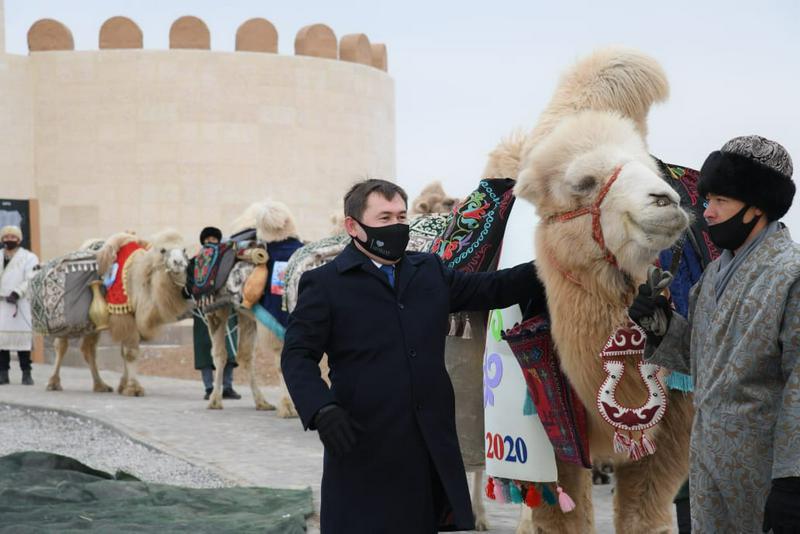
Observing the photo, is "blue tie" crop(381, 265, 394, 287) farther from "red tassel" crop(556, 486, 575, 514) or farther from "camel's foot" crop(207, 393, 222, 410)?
"camel's foot" crop(207, 393, 222, 410)

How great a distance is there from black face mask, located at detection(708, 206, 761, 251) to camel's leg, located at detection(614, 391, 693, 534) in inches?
34.6

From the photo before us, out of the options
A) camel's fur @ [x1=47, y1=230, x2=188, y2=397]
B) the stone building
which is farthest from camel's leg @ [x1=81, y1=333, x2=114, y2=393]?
the stone building

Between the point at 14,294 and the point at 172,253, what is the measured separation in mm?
2927

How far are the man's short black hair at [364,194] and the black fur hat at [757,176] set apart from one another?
3.03 feet

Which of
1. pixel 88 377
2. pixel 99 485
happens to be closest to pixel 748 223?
pixel 99 485

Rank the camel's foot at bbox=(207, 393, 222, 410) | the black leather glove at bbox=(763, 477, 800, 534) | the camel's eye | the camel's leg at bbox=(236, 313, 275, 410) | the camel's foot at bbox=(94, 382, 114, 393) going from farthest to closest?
1. the camel's foot at bbox=(94, 382, 114, 393)
2. the camel's leg at bbox=(236, 313, 275, 410)
3. the camel's foot at bbox=(207, 393, 222, 410)
4. the camel's eye
5. the black leather glove at bbox=(763, 477, 800, 534)

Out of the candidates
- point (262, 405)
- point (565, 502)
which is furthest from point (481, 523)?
point (262, 405)

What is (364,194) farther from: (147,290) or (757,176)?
(147,290)

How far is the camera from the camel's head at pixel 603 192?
3428 millimetres

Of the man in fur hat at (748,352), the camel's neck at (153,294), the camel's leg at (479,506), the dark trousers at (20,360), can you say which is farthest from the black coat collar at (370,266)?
the dark trousers at (20,360)

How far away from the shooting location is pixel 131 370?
1327 centimetres

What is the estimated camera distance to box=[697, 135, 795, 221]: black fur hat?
3.01 meters

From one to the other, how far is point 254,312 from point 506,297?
728cm

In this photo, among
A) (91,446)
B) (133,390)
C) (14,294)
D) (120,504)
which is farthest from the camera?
(14,294)
